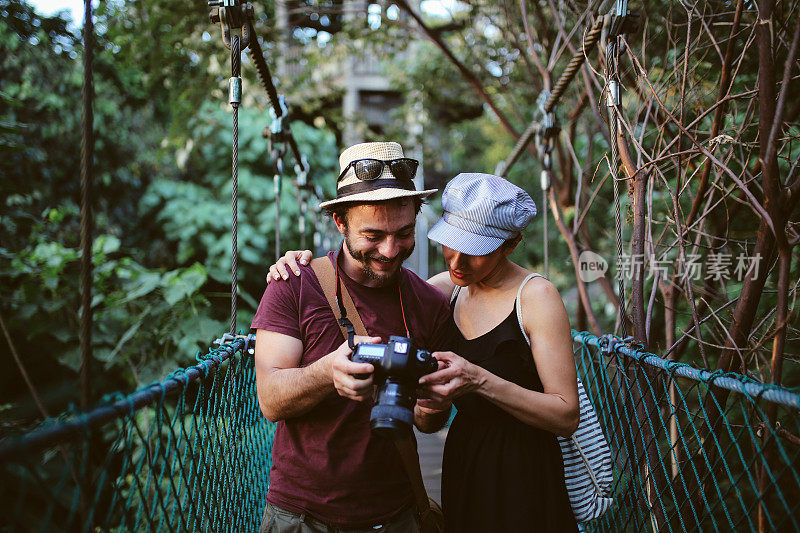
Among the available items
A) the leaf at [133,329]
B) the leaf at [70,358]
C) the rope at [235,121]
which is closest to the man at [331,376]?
the rope at [235,121]

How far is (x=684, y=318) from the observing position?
2.74 meters

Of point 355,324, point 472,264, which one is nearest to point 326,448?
point 355,324

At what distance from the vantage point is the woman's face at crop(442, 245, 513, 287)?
1363 mm

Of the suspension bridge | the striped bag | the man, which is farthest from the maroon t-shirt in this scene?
the striped bag

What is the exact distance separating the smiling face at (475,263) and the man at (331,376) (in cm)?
13

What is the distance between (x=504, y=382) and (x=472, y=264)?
0.31 metres

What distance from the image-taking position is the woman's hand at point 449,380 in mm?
1155

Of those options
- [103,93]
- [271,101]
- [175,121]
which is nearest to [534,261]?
[175,121]

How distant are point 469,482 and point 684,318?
1880 millimetres

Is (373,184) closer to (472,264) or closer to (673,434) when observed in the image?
(472,264)

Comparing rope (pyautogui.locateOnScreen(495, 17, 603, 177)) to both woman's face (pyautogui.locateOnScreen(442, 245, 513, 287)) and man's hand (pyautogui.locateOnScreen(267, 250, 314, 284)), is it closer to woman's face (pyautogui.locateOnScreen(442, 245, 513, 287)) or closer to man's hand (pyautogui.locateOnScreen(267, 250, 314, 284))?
woman's face (pyautogui.locateOnScreen(442, 245, 513, 287))

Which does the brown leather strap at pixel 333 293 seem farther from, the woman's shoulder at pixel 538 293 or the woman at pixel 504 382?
the woman's shoulder at pixel 538 293

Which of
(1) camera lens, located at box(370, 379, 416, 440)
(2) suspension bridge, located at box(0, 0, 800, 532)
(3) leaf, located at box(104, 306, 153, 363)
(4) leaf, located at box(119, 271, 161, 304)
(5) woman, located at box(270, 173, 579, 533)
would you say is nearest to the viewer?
(2) suspension bridge, located at box(0, 0, 800, 532)

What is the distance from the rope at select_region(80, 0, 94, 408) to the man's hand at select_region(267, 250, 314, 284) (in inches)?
28.8
